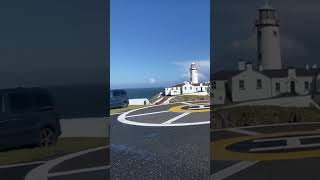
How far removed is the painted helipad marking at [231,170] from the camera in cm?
556

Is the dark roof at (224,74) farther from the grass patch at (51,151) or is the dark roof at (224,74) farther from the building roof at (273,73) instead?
the grass patch at (51,151)

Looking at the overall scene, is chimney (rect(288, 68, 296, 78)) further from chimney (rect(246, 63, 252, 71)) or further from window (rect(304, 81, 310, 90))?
chimney (rect(246, 63, 252, 71))

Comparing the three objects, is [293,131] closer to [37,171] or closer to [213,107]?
[213,107]

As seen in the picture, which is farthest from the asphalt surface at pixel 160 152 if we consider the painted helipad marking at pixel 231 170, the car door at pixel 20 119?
the car door at pixel 20 119

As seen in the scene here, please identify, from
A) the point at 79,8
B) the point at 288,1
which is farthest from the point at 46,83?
the point at 288,1

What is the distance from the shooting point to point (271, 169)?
233 inches

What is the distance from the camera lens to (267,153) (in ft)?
22.7

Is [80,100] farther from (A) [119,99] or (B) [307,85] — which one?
(A) [119,99]

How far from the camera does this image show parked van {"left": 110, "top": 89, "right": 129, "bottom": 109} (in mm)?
14223

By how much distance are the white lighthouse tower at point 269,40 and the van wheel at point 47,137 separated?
4434mm

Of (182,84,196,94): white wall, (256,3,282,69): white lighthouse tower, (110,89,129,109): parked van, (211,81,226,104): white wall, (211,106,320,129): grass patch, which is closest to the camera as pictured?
(256,3,282,69): white lighthouse tower

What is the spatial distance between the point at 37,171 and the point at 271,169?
360cm

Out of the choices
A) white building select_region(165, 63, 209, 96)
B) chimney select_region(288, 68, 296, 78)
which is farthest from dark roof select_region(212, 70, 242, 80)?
white building select_region(165, 63, 209, 96)

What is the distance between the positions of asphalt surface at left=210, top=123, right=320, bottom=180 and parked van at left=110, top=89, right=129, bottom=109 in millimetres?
6064
